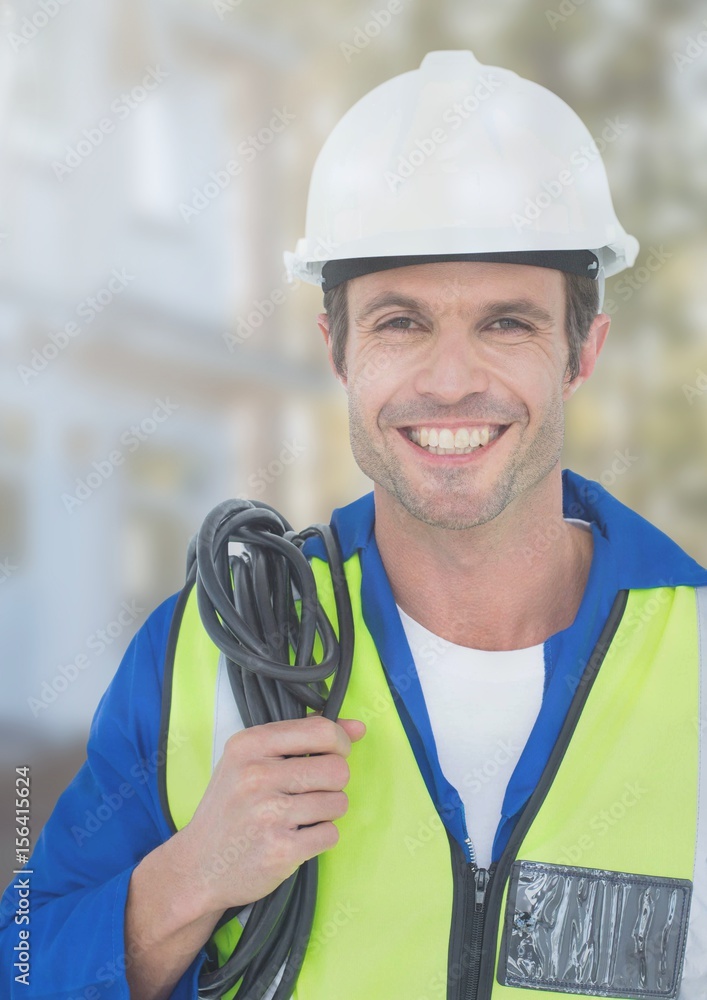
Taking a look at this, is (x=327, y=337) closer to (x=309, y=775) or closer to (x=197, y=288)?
(x=309, y=775)

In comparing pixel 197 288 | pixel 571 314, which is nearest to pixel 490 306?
pixel 571 314

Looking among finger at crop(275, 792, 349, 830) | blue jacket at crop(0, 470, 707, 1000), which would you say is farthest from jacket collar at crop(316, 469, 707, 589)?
finger at crop(275, 792, 349, 830)

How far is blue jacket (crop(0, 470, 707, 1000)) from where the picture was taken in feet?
4.22

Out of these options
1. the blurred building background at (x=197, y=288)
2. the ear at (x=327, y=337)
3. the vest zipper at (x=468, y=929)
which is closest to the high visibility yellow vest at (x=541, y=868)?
the vest zipper at (x=468, y=929)

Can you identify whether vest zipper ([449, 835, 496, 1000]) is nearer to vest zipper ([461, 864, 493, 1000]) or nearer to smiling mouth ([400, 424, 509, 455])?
vest zipper ([461, 864, 493, 1000])

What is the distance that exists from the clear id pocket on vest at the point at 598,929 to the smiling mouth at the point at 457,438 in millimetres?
595

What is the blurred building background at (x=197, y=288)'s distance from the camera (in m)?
3.08

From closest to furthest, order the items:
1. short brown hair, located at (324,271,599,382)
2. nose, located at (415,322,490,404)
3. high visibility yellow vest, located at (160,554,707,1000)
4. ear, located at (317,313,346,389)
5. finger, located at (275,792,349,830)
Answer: finger, located at (275,792,349,830) → high visibility yellow vest, located at (160,554,707,1000) → nose, located at (415,322,490,404) → short brown hair, located at (324,271,599,382) → ear, located at (317,313,346,389)

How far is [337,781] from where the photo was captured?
1.20 meters

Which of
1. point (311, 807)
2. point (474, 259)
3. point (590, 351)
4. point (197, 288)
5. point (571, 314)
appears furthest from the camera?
point (197, 288)

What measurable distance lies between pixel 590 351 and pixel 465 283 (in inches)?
13.2

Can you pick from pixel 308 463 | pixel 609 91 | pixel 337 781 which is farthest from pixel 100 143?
pixel 337 781

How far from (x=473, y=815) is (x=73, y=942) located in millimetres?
573

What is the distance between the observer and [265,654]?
1.24 metres
